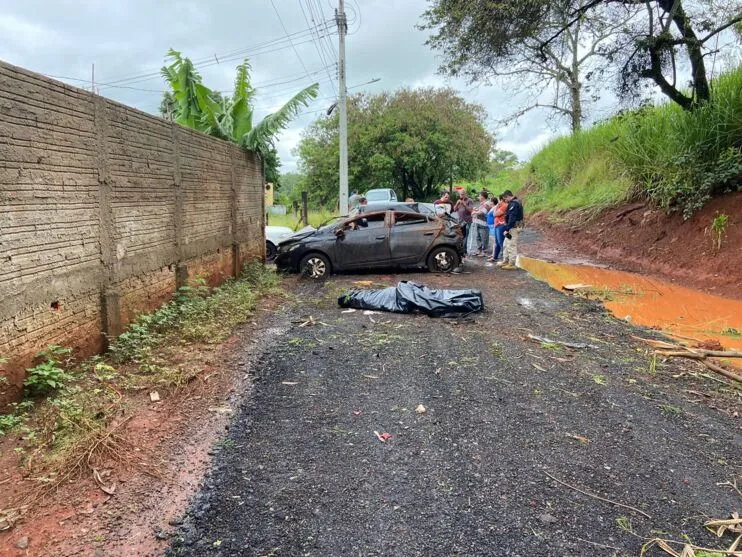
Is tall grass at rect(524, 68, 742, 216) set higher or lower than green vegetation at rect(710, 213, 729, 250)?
higher

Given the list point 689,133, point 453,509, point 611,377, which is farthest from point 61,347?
point 689,133

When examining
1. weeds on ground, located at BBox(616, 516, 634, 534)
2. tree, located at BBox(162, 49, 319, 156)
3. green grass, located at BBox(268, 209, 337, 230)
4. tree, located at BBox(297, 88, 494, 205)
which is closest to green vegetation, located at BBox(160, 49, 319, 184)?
tree, located at BBox(162, 49, 319, 156)

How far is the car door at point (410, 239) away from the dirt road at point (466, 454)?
518 centimetres

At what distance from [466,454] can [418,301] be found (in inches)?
167

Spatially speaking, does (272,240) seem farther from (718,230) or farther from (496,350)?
(718,230)

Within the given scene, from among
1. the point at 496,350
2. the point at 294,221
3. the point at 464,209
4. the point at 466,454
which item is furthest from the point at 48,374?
the point at 294,221

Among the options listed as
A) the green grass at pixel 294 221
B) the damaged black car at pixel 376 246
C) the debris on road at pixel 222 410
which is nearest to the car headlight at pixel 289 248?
the damaged black car at pixel 376 246

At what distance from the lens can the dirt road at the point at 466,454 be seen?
2678 mm

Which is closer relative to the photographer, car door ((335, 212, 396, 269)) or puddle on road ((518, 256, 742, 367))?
puddle on road ((518, 256, 742, 367))

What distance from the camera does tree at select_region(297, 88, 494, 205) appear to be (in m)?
31.4

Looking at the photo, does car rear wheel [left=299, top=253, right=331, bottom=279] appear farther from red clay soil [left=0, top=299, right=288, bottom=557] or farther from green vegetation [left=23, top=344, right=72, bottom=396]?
green vegetation [left=23, top=344, right=72, bottom=396]

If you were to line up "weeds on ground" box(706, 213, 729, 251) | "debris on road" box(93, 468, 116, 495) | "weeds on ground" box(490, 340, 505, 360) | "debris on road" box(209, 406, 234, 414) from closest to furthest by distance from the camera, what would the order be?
"debris on road" box(93, 468, 116, 495) < "debris on road" box(209, 406, 234, 414) < "weeds on ground" box(490, 340, 505, 360) < "weeds on ground" box(706, 213, 729, 251)

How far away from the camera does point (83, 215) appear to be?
189 inches

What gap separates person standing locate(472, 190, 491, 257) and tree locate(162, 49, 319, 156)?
5.82 m
